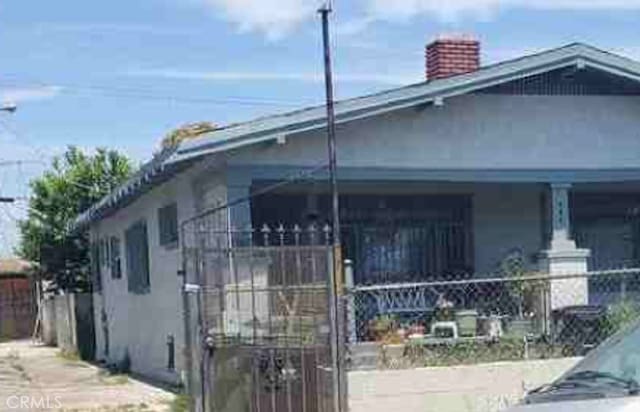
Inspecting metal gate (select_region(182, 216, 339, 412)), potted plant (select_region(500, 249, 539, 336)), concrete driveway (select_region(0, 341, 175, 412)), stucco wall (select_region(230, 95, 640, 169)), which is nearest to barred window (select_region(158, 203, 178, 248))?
concrete driveway (select_region(0, 341, 175, 412))

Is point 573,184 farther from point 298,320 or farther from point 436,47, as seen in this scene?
point 298,320

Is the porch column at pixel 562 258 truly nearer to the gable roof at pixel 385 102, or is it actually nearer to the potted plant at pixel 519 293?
the potted plant at pixel 519 293

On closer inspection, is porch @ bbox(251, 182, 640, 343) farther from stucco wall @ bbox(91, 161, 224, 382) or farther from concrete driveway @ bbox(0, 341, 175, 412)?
concrete driveway @ bbox(0, 341, 175, 412)

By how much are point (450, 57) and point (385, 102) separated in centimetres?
230

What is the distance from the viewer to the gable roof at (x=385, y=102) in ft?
46.1

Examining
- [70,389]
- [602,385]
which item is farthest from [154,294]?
[602,385]

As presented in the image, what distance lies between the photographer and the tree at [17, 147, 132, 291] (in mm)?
35344

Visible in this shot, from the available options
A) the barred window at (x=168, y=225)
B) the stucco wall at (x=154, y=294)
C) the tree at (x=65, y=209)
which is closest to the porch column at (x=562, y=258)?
the stucco wall at (x=154, y=294)

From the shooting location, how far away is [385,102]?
1490 centimetres

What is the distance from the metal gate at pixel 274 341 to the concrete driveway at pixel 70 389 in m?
4.21

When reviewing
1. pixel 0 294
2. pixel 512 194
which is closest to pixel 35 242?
pixel 0 294

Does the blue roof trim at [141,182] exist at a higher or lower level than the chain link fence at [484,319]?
higher

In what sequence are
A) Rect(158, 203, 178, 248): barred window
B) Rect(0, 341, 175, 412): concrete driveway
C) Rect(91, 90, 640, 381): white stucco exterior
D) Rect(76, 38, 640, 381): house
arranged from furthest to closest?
Rect(158, 203, 178, 248): barred window → Rect(0, 341, 175, 412): concrete driveway → Rect(91, 90, 640, 381): white stucco exterior → Rect(76, 38, 640, 381): house

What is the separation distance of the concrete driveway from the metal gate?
421 cm
